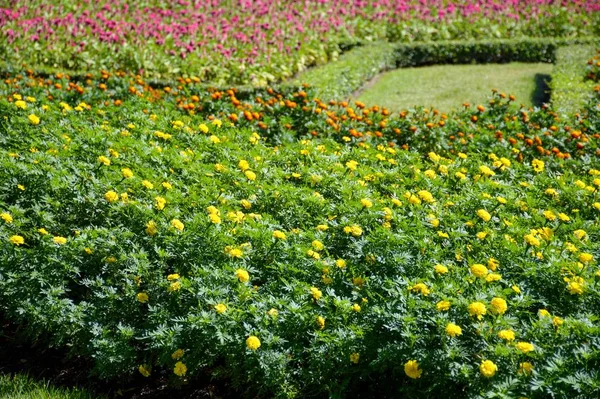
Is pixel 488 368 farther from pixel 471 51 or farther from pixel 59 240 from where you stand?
pixel 471 51

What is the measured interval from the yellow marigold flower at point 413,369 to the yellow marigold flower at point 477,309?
33 centimetres

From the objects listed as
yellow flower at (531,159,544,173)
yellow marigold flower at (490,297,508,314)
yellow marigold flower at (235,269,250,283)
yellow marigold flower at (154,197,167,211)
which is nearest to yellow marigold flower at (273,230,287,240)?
yellow marigold flower at (235,269,250,283)

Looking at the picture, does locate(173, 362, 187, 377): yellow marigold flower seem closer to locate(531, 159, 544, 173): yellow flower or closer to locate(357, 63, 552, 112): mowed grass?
locate(531, 159, 544, 173): yellow flower

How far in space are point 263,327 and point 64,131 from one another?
2.80 metres

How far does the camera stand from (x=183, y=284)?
301 cm

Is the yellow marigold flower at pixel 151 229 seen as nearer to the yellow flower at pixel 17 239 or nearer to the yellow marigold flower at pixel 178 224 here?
the yellow marigold flower at pixel 178 224

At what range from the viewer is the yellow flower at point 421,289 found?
283cm

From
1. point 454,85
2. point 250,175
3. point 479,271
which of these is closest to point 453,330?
point 479,271

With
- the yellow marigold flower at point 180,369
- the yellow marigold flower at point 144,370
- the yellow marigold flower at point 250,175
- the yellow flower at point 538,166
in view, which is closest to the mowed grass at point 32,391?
the yellow marigold flower at point 144,370

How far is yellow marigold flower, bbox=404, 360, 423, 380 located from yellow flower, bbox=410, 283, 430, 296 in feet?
1.28

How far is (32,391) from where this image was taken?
9.73 ft

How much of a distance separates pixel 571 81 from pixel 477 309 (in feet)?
25.8

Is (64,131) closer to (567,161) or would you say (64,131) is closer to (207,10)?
(567,161)

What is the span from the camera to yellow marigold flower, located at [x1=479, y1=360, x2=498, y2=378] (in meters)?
2.38
